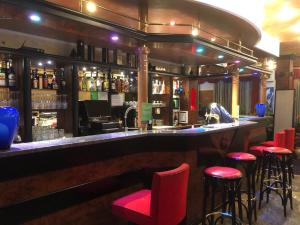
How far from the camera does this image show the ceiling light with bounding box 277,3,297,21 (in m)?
4.55

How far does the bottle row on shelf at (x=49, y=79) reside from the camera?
3.74 m

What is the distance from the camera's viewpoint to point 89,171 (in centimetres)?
234

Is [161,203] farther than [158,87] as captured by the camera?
No

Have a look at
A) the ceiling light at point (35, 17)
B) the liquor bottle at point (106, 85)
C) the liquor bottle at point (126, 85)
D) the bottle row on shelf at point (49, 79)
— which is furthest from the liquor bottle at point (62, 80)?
the ceiling light at point (35, 17)

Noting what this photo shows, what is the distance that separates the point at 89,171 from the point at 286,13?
4.49m

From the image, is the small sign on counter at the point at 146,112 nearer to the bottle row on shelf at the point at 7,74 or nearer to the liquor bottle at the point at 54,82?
the liquor bottle at the point at 54,82

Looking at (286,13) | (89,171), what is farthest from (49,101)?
(286,13)

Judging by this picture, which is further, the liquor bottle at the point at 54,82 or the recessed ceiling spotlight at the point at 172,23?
the liquor bottle at the point at 54,82

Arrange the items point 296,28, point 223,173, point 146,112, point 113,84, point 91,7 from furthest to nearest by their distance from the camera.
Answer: point 296,28 < point 113,84 < point 146,112 < point 223,173 < point 91,7

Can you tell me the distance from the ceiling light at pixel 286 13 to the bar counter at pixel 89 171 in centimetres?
263

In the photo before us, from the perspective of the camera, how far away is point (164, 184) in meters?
1.91

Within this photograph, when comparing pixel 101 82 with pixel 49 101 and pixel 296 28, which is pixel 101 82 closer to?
pixel 49 101

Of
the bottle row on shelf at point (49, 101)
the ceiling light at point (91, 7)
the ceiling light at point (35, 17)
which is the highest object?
the ceiling light at point (91, 7)

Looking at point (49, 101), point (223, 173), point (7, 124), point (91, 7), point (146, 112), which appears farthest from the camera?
point (49, 101)
